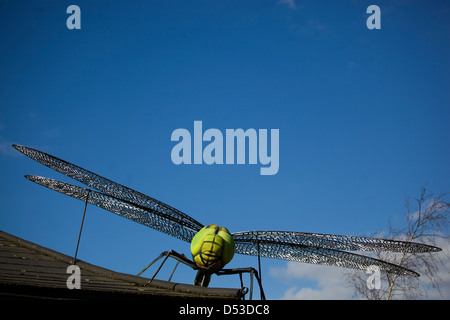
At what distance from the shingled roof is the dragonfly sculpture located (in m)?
1.33

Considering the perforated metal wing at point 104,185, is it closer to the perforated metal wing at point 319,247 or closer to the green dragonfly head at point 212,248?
the green dragonfly head at point 212,248

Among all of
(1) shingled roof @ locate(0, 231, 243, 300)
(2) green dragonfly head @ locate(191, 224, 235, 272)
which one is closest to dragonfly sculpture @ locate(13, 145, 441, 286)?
(2) green dragonfly head @ locate(191, 224, 235, 272)

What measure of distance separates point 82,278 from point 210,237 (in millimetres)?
2727

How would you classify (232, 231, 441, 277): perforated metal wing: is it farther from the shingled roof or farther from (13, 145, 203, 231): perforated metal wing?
the shingled roof

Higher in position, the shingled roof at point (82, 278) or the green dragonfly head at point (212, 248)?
the green dragonfly head at point (212, 248)

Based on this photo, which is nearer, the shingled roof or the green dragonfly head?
the shingled roof

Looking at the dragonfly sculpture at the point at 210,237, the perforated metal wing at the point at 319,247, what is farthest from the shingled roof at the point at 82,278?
the perforated metal wing at the point at 319,247

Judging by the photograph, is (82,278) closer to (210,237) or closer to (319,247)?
(210,237)

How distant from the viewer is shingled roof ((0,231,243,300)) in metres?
5.20

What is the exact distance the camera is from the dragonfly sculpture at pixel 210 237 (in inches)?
336

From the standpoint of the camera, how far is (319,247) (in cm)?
964
